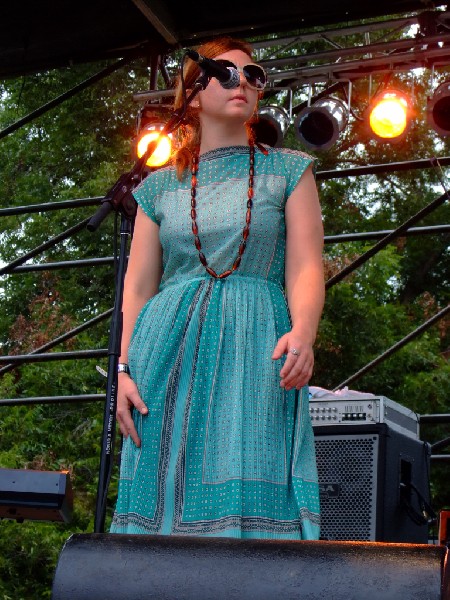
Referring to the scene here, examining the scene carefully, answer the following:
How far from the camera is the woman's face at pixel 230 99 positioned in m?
2.26

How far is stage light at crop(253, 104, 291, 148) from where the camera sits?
4.46 meters

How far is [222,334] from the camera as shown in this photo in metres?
2.11

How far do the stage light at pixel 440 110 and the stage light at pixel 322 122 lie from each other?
38 cm

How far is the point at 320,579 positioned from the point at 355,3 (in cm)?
351

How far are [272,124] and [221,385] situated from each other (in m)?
2.58

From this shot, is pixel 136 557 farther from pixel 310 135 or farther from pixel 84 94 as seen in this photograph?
pixel 84 94

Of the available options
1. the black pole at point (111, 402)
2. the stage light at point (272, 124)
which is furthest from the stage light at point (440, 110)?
the black pole at point (111, 402)

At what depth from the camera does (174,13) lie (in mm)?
4473

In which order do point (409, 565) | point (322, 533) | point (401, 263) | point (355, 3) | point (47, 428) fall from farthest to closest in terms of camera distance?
point (401, 263) → point (47, 428) → point (355, 3) → point (322, 533) → point (409, 565)

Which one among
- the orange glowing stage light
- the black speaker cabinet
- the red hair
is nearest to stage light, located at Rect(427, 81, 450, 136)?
the orange glowing stage light

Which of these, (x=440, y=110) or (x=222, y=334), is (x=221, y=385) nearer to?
(x=222, y=334)

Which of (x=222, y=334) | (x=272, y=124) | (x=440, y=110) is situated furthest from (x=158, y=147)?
(x=222, y=334)

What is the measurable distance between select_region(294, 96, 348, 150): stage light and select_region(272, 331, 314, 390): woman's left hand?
2541 mm


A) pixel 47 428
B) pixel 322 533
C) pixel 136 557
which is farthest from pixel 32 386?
pixel 136 557
